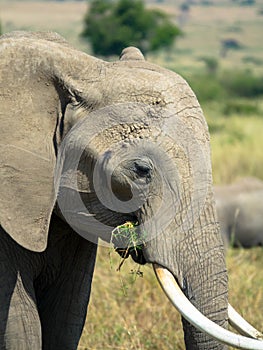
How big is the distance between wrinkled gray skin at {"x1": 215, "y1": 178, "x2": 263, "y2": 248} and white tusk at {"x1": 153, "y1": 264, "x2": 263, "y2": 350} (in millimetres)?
5409

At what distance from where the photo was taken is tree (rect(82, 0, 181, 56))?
123 feet

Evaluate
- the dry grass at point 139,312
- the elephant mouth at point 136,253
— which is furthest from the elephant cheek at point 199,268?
the dry grass at point 139,312

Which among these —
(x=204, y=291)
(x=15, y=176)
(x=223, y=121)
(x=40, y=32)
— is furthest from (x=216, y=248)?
(x=223, y=121)

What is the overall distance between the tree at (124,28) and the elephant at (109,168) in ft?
109

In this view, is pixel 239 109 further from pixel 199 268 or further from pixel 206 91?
pixel 199 268

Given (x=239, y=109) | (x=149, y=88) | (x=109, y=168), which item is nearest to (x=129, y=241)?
(x=109, y=168)

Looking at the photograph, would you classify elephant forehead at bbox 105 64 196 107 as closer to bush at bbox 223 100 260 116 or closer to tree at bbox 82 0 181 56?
bush at bbox 223 100 260 116

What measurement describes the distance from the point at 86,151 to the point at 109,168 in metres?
0.11

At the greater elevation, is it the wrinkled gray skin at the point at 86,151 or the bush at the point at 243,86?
the wrinkled gray skin at the point at 86,151

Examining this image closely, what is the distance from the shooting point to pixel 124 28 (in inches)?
1497

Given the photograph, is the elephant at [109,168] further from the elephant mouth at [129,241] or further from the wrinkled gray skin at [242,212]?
the wrinkled gray skin at [242,212]

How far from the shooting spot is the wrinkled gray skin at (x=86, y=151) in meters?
3.37

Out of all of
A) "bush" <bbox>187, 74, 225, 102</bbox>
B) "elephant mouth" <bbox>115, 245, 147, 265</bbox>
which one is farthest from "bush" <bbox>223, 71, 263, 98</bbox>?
"elephant mouth" <bbox>115, 245, 147, 265</bbox>

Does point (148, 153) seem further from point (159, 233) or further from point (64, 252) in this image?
point (64, 252)
